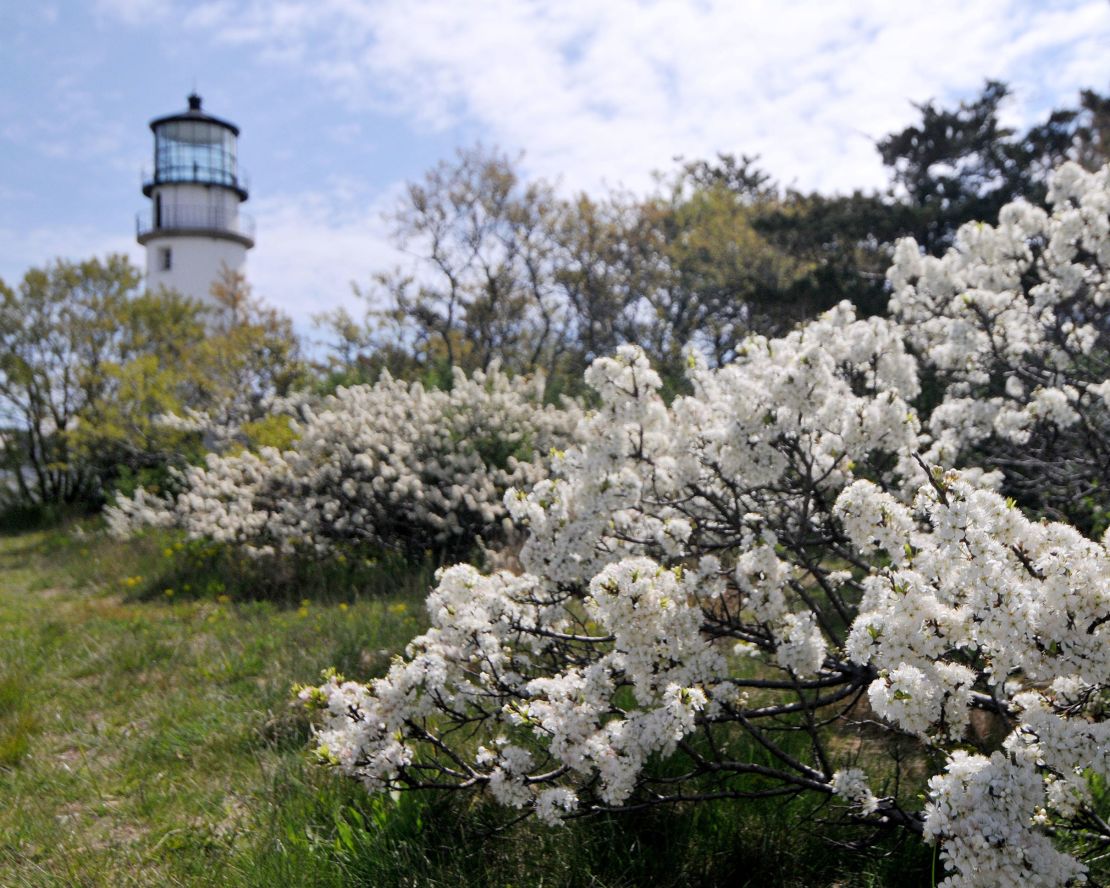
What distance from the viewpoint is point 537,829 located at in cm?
299

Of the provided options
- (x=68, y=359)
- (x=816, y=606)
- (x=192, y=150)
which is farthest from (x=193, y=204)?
(x=816, y=606)

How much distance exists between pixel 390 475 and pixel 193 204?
69.6 ft

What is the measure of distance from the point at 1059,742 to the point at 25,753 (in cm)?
443

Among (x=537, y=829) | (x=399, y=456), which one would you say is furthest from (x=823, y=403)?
(x=399, y=456)

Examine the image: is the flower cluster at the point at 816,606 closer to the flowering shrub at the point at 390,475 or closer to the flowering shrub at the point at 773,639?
the flowering shrub at the point at 773,639

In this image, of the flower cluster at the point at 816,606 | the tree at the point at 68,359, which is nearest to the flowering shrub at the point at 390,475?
the flower cluster at the point at 816,606

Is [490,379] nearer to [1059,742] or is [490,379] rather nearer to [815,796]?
[815,796]

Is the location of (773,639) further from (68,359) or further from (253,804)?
(68,359)

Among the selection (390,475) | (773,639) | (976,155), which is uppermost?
(976,155)

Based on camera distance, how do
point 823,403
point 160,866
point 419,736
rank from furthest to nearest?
point 823,403
point 160,866
point 419,736

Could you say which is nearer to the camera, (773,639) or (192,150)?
(773,639)

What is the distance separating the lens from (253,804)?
3.48 m

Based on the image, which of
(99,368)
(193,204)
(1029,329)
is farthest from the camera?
(193,204)

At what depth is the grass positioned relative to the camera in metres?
2.78
